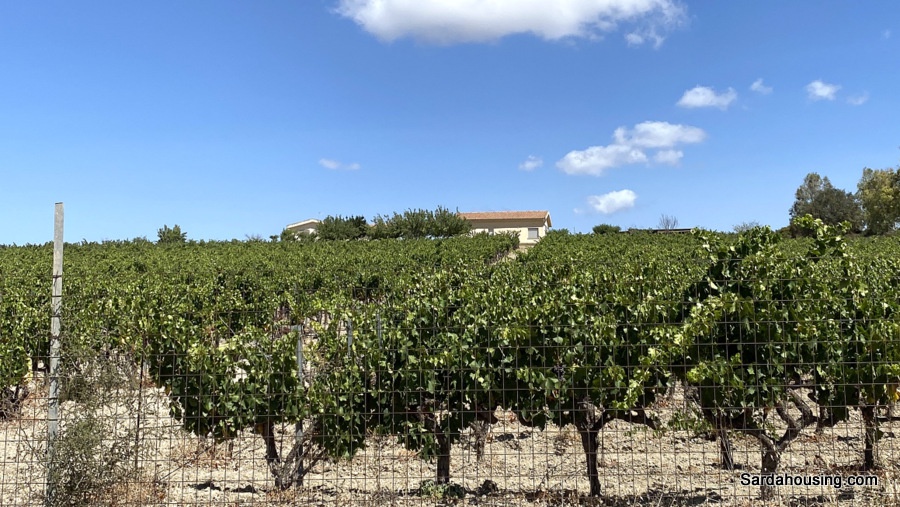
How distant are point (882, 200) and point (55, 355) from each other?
68.2 m

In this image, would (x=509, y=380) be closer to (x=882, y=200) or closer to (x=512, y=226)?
(x=882, y=200)

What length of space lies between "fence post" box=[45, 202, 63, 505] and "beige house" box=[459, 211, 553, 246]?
67.4 meters

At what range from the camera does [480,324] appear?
459cm

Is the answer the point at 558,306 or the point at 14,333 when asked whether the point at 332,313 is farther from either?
the point at 14,333

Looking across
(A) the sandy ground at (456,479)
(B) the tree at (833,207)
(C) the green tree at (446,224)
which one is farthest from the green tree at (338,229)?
(A) the sandy ground at (456,479)

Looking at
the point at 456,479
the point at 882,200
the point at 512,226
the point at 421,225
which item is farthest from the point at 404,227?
the point at 456,479

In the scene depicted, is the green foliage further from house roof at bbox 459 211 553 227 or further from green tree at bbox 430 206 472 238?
house roof at bbox 459 211 553 227

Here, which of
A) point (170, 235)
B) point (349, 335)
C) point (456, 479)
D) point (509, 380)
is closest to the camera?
point (509, 380)

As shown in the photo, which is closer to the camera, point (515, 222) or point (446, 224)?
point (446, 224)

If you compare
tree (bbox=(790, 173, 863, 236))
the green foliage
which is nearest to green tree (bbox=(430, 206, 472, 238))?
the green foliage

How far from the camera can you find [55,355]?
4.14 metres

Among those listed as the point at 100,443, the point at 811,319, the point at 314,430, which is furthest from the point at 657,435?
the point at 100,443

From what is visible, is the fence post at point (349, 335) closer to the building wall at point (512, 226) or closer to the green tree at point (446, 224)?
the green tree at point (446, 224)

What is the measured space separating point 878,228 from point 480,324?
70027mm
